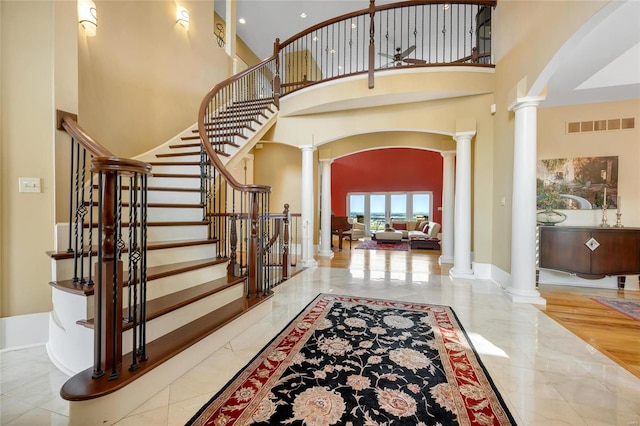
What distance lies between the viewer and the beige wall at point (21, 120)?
217 centimetres

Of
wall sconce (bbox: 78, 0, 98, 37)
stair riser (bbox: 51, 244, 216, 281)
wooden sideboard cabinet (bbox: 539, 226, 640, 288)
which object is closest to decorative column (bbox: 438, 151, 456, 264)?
wooden sideboard cabinet (bbox: 539, 226, 640, 288)

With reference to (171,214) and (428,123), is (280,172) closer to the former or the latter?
(428,123)

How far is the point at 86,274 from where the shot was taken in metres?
2.04

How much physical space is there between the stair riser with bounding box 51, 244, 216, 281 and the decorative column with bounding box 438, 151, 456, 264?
4.89m

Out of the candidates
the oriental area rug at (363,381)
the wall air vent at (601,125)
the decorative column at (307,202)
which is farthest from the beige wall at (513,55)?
the decorative column at (307,202)

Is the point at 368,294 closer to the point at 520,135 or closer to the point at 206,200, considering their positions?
the point at 206,200

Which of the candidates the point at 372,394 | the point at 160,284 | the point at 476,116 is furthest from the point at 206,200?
the point at 476,116

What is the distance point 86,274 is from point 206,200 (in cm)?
141

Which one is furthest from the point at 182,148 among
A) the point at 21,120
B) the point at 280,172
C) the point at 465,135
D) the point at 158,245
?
the point at 465,135

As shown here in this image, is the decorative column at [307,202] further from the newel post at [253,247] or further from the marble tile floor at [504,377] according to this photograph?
the newel post at [253,247]

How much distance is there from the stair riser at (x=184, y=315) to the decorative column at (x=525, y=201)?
3.24 m

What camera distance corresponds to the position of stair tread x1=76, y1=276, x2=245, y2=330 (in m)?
1.69

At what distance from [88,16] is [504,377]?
5376mm

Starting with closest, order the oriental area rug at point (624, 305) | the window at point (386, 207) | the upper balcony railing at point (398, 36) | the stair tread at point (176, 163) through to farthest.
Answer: the oriental area rug at point (624, 305) < the stair tread at point (176, 163) < the upper balcony railing at point (398, 36) < the window at point (386, 207)
